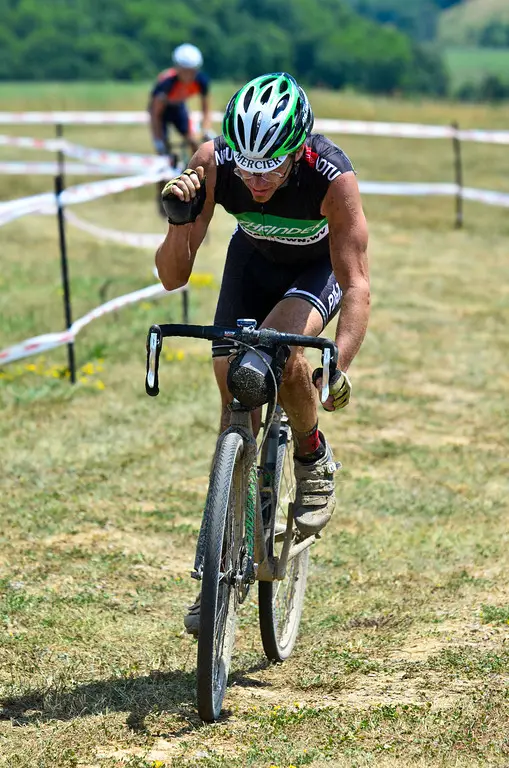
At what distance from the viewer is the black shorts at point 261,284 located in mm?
4863

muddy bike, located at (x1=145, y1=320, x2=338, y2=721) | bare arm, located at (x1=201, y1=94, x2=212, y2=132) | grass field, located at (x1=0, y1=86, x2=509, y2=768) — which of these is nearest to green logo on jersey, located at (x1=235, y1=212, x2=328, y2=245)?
muddy bike, located at (x1=145, y1=320, x2=338, y2=721)

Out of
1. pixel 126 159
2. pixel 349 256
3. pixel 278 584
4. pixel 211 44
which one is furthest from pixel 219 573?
pixel 211 44

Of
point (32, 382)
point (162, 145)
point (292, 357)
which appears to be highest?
point (162, 145)

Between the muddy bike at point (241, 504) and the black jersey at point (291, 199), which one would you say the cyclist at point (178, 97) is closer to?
the black jersey at point (291, 199)

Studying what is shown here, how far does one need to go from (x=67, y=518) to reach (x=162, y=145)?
392 inches

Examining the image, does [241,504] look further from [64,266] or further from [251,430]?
[64,266]

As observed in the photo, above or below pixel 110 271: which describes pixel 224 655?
below

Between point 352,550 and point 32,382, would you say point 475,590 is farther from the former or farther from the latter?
point 32,382

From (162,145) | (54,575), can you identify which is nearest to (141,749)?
(54,575)

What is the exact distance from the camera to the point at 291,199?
15.5ft

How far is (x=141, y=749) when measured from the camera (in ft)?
13.6

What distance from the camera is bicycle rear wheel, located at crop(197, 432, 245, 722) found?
4066 mm

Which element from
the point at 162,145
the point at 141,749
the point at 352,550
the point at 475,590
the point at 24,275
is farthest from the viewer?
the point at 162,145

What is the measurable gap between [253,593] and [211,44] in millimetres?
83611
